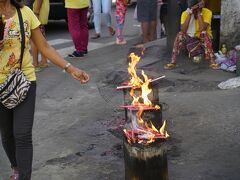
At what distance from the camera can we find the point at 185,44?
7949mm

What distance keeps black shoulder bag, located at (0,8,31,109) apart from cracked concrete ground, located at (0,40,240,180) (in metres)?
1.00

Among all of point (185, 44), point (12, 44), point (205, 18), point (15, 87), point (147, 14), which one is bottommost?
point (185, 44)

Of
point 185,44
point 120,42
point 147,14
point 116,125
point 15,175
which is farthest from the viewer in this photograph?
point 120,42

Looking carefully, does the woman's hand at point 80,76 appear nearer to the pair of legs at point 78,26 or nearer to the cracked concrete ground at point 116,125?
the cracked concrete ground at point 116,125

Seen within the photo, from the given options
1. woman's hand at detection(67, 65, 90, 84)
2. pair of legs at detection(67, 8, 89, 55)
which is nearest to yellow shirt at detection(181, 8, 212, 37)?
pair of legs at detection(67, 8, 89, 55)

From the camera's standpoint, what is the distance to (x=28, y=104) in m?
3.89

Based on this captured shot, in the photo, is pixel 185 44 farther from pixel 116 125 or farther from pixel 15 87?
pixel 15 87

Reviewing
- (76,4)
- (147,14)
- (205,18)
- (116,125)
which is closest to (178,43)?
(205,18)

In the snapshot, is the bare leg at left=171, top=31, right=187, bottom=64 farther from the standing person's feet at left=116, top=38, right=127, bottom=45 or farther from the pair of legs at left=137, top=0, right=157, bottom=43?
the standing person's feet at left=116, top=38, right=127, bottom=45

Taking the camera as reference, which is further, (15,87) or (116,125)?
(116,125)

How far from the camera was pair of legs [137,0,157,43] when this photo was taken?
9.38 metres

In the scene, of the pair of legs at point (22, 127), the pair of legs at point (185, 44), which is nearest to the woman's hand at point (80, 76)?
the pair of legs at point (22, 127)

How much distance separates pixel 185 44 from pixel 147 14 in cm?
171

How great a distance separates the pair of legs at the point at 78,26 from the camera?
9375 millimetres
